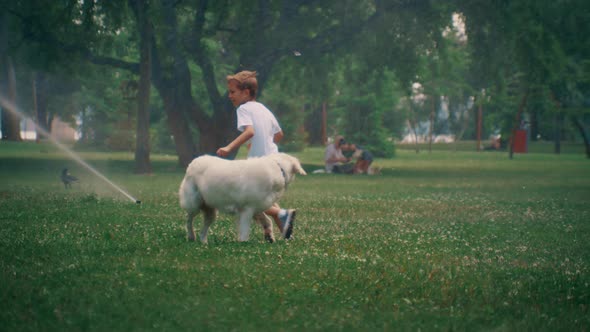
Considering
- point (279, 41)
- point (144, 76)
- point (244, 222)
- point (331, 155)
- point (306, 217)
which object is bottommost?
point (306, 217)

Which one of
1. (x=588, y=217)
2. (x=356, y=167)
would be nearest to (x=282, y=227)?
(x=588, y=217)

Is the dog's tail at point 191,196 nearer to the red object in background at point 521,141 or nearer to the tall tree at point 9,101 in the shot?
the tall tree at point 9,101

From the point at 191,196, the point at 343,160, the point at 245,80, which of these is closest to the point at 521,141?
the point at 343,160

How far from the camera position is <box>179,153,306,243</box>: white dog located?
898 centimetres

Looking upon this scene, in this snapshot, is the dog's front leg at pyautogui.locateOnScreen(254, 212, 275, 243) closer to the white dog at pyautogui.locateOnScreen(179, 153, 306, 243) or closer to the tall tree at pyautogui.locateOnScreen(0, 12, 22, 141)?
the white dog at pyautogui.locateOnScreen(179, 153, 306, 243)

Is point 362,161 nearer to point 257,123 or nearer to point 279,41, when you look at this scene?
point 279,41

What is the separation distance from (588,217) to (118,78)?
170 ft

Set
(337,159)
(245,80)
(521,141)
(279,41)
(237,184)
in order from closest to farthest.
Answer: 1. (237,184)
2. (245,80)
3. (279,41)
4. (337,159)
5. (521,141)

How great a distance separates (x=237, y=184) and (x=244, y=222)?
609 mm

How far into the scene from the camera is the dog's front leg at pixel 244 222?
9177 millimetres

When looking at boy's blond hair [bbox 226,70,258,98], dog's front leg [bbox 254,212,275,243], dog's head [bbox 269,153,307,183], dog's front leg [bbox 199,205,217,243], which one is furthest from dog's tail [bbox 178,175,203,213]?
boy's blond hair [bbox 226,70,258,98]

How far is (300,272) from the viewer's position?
25.0 ft

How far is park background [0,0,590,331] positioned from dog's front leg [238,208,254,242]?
227 millimetres

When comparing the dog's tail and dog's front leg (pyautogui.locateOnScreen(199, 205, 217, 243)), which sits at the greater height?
the dog's tail
